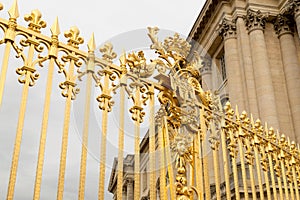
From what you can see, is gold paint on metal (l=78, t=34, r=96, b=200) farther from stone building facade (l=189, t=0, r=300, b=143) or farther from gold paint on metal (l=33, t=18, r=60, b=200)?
stone building facade (l=189, t=0, r=300, b=143)

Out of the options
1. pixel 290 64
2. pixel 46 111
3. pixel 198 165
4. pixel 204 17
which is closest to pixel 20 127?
pixel 46 111

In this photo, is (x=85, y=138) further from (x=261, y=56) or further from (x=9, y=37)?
(x=261, y=56)

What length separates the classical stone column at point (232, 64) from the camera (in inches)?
576

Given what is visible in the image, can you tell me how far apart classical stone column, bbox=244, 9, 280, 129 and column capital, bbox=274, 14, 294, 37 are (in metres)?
0.57

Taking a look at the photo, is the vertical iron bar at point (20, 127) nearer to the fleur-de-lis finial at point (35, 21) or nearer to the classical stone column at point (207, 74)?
the fleur-de-lis finial at point (35, 21)

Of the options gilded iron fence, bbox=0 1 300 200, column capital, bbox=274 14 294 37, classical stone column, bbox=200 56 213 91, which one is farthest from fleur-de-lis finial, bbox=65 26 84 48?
classical stone column, bbox=200 56 213 91

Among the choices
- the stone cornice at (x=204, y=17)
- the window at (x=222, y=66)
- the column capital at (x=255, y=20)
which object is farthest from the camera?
the window at (x=222, y=66)

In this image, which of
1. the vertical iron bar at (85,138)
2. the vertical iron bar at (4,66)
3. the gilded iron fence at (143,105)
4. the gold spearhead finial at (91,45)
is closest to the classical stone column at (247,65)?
the gilded iron fence at (143,105)

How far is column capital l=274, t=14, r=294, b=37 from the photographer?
52.4ft

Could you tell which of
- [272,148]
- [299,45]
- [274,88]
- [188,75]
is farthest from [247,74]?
[188,75]

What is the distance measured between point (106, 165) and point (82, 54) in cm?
115

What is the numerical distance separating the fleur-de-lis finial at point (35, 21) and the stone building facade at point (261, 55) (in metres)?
10.3

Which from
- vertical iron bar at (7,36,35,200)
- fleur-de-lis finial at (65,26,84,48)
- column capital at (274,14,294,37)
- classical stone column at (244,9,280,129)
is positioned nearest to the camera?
vertical iron bar at (7,36,35,200)

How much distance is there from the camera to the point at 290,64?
1513 centimetres
